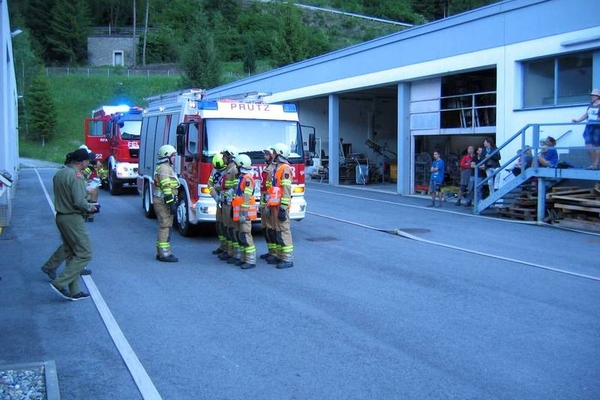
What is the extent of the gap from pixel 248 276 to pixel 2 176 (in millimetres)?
3930

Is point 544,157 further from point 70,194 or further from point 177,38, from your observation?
point 177,38

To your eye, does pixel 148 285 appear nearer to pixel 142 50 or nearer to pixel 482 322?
pixel 482 322

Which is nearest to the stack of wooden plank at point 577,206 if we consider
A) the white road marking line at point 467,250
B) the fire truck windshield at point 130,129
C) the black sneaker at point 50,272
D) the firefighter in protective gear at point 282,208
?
the white road marking line at point 467,250

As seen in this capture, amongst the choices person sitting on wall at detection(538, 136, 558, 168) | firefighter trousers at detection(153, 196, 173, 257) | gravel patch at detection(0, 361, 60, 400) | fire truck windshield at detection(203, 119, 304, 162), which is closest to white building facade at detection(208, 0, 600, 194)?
person sitting on wall at detection(538, 136, 558, 168)

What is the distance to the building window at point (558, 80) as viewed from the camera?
17.0m

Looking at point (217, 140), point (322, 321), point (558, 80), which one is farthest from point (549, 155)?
point (322, 321)

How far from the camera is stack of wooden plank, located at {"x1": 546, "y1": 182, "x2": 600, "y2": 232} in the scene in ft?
47.7

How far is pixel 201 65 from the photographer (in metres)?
54.5

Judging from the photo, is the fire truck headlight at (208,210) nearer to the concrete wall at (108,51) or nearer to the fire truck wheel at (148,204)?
the fire truck wheel at (148,204)

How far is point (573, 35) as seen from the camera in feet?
55.2

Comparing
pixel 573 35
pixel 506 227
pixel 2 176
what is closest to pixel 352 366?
pixel 2 176

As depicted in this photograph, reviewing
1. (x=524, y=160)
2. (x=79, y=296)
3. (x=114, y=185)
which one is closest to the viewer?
(x=79, y=296)

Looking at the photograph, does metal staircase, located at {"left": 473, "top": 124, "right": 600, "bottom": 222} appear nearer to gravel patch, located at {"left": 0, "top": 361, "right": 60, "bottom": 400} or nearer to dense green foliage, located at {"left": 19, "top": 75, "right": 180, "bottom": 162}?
gravel patch, located at {"left": 0, "top": 361, "right": 60, "bottom": 400}

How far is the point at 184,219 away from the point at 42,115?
49766 mm
